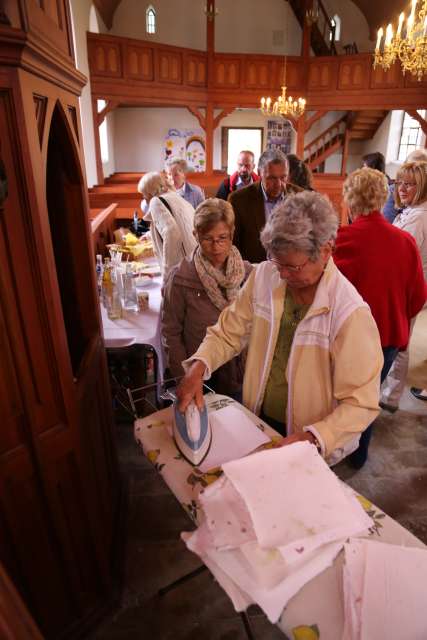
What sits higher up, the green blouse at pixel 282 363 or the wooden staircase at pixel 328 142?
the wooden staircase at pixel 328 142

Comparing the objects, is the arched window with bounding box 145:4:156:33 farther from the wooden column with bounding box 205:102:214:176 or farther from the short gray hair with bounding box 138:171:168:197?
the short gray hair with bounding box 138:171:168:197

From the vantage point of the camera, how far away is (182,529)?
7.72ft

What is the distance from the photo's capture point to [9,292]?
3.89 feet

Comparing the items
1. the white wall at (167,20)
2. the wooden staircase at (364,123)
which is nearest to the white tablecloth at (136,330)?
the white wall at (167,20)

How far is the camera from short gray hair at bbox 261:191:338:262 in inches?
51.3

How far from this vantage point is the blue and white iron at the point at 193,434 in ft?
4.17

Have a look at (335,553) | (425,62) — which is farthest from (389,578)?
(425,62)

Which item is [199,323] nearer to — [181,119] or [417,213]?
[417,213]

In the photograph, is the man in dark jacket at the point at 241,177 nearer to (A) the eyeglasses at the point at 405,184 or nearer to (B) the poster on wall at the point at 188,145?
(A) the eyeglasses at the point at 405,184

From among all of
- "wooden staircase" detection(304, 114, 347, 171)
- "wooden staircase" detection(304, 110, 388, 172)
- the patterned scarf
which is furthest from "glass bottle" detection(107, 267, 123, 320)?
"wooden staircase" detection(304, 114, 347, 171)

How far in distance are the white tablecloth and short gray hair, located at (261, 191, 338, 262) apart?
55.3 inches

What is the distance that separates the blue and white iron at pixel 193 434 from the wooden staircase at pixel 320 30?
1337cm

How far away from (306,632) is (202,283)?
1.71 m

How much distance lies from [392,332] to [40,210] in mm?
2034
